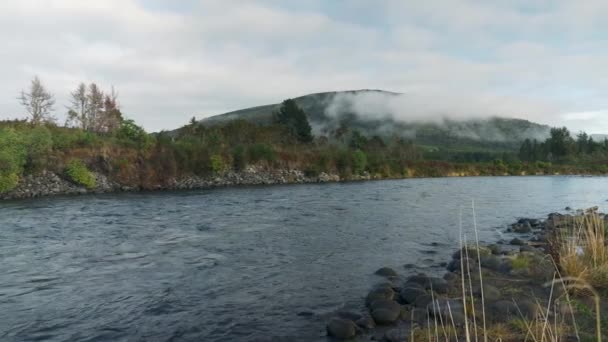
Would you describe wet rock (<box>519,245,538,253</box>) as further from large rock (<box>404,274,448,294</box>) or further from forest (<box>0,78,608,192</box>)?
forest (<box>0,78,608,192</box>)

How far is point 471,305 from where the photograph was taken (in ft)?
30.5

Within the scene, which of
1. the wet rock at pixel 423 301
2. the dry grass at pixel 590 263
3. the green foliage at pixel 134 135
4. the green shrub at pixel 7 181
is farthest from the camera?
the green foliage at pixel 134 135

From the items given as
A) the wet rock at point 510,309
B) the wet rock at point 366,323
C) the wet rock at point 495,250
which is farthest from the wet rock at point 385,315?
the wet rock at point 495,250

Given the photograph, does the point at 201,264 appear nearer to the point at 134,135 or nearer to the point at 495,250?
the point at 495,250

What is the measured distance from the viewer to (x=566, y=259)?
32.8 feet

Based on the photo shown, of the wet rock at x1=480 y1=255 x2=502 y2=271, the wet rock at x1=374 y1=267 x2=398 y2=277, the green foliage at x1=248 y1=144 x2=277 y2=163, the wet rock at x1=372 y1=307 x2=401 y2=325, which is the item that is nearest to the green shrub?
the green foliage at x1=248 y1=144 x2=277 y2=163

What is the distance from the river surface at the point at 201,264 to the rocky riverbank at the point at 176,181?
9.82m

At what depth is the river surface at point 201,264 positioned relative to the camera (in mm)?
9375

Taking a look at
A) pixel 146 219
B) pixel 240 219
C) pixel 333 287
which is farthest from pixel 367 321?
pixel 146 219

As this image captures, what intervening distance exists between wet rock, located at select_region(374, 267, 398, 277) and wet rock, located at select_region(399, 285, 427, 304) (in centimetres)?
209

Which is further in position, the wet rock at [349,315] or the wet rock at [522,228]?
the wet rock at [522,228]

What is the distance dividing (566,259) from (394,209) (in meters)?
19.0

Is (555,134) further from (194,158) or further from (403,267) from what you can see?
(403,267)

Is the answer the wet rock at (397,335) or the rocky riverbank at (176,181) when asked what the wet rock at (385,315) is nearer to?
the wet rock at (397,335)
